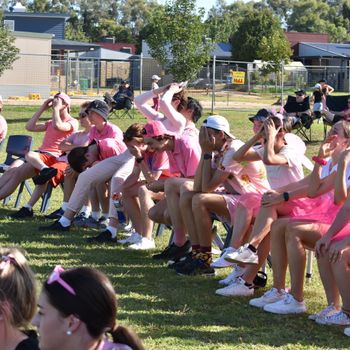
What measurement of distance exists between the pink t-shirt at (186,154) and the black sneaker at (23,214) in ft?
8.80

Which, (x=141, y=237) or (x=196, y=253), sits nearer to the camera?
(x=196, y=253)

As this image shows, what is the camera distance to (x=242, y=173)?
6.89 metres

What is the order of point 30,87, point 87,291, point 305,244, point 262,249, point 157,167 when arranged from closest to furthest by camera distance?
1. point 87,291
2. point 305,244
3. point 262,249
4. point 157,167
5. point 30,87

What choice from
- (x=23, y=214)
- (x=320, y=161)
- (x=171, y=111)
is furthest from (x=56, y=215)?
(x=320, y=161)

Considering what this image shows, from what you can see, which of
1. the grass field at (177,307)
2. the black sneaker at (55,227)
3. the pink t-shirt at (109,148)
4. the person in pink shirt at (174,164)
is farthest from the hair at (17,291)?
the pink t-shirt at (109,148)

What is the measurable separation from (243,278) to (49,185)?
13.8 ft

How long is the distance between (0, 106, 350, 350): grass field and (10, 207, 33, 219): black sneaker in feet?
3.76

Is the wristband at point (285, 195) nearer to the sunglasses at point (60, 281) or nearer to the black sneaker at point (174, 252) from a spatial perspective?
the black sneaker at point (174, 252)

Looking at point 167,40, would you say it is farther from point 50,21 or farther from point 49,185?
point 50,21

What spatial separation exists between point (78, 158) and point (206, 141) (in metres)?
2.56

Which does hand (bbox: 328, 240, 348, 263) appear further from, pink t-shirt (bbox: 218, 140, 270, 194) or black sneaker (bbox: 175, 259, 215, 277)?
black sneaker (bbox: 175, 259, 215, 277)

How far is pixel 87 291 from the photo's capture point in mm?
2594

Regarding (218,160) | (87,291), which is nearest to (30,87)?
(218,160)

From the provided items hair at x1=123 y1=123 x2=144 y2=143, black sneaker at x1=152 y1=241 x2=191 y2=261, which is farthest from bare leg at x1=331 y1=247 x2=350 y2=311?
hair at x1=123 y1=123 x2=144 y2=143
